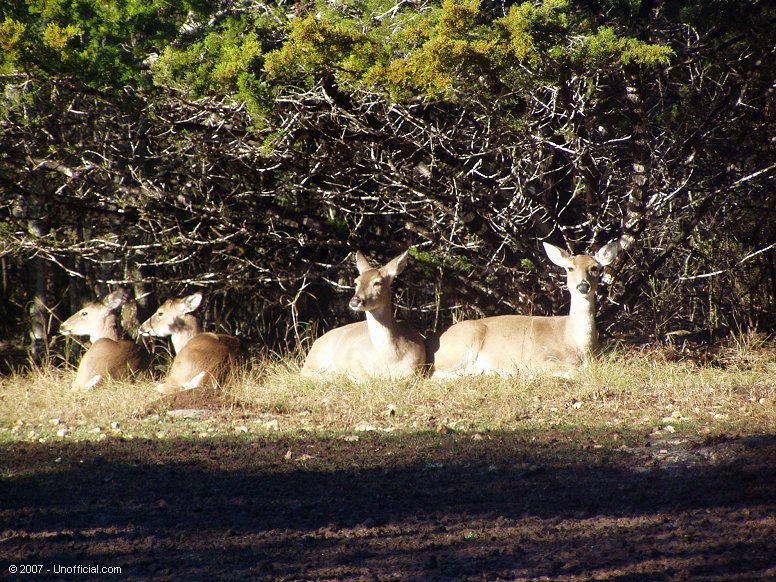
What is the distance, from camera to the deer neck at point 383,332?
999 cm

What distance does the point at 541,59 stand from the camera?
8156 mm

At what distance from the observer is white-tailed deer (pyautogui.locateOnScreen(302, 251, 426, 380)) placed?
991cm

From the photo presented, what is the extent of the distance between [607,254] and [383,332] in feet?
7.93

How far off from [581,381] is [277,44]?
174 inches

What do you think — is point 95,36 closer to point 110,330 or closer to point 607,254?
point 110,330

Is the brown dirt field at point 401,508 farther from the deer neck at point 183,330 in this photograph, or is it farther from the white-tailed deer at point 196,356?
the deer neck at point 183,330

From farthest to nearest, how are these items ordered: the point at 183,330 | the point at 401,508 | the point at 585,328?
1. the point at 183,330
2. the point at 585,328
3. the point at 401,508

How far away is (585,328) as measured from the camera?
9.70 metres

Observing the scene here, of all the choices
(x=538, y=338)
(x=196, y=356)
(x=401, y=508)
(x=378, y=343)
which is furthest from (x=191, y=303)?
(x=401, y=508)

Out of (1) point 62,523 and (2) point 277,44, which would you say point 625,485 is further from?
(2) point 277,44

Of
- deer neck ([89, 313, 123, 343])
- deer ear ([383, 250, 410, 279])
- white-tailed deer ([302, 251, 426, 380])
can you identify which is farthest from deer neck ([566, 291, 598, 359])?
deer neck ([89, 313, 123, 343])

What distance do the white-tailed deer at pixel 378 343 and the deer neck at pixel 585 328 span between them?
1606 mm

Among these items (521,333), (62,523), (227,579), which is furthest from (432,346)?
(227,579)

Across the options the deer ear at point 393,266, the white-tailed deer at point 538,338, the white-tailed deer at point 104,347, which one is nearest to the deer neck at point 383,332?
the deer ear at point 393,266
